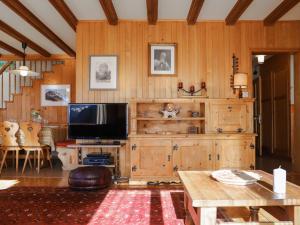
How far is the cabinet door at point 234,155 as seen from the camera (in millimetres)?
4484

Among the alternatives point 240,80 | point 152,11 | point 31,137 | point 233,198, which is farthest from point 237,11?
point 31,137

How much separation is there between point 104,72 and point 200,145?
2036 mm

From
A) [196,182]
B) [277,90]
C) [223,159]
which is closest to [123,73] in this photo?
[223,159]

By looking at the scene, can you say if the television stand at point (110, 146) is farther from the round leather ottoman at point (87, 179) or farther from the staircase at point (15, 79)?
the staircase at point (15, 79)

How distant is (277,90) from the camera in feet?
23.4

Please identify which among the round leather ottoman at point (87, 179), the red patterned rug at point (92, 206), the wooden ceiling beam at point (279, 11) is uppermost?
the wooden ceiling beam at point (279, 11)

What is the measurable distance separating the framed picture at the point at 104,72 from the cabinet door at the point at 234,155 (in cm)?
205

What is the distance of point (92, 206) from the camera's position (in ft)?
10.4

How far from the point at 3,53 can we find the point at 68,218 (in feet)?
20.8

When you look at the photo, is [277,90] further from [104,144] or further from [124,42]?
[104,144]

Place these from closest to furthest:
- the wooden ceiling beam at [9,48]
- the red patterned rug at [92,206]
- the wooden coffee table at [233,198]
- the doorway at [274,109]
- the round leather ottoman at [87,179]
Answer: the wooden coffee table at [233,198] < the red patterned rug at [92,206] < the round leather ottoman at [87,179] < the doorway at [274,109] < the wooden ceiling beam at [9,48]

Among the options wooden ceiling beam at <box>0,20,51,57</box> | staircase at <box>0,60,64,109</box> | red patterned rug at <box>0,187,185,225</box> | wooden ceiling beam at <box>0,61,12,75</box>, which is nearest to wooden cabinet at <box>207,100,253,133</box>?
red patterned rug at <box>0,187,185,225</box>

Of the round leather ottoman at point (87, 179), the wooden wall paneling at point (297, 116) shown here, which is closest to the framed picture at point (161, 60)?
the round leather ottoman at point (87, 179)

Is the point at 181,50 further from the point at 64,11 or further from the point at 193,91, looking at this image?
the point at 64,11
